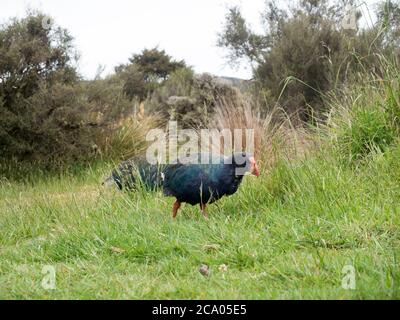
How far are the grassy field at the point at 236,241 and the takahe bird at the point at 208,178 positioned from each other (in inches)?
7.7

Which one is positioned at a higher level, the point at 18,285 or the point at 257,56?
the point at 257,56

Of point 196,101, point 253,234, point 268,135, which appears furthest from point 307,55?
point 253,234

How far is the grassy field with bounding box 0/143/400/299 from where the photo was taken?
282 centimetres

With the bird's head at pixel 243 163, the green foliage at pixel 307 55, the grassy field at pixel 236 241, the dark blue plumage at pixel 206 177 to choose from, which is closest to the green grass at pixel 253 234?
the grassy field at pixel 236 241

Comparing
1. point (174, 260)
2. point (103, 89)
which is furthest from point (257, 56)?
point (174, 260)

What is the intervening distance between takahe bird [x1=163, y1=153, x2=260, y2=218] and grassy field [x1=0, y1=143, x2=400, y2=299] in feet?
0.65

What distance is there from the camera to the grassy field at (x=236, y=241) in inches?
111

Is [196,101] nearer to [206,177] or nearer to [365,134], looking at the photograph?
[365,134]

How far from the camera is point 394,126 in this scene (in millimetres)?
5000

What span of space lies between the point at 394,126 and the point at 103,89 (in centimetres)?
689

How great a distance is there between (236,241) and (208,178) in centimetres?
A: 91

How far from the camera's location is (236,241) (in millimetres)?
3453

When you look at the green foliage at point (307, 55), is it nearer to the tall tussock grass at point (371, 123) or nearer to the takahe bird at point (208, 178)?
the tall tussock grass at point (371, 123)
